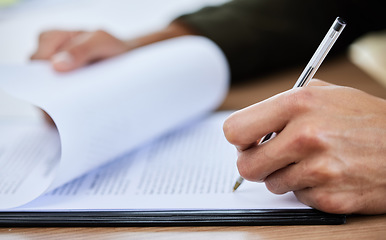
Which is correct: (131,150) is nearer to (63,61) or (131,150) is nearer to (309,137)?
(63,61)

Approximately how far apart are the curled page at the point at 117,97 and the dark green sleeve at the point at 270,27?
0.29 feet

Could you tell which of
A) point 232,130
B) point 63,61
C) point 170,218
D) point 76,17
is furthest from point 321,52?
point 76,17

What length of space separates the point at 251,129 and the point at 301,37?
1.82 ft

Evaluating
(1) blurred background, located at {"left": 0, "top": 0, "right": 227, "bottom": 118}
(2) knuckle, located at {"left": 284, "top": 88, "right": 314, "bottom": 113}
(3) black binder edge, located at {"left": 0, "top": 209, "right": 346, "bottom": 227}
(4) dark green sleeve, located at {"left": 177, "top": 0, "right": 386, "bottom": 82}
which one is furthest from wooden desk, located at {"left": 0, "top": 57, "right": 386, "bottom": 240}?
(1) blurred background, located at {"left": 0, "top": 0, "right": 227, "bottom": 118}

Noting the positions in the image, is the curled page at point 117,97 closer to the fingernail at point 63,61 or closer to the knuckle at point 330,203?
the fingernail at point 63,61

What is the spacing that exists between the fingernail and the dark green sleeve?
29cm

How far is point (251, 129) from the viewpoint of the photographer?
46 cm

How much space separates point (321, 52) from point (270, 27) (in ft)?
1.66

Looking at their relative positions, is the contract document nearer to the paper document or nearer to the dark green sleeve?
the paper document

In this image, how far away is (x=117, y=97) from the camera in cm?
64

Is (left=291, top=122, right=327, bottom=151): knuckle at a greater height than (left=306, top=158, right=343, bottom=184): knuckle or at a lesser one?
greater

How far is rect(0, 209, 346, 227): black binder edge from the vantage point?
1.52 feet

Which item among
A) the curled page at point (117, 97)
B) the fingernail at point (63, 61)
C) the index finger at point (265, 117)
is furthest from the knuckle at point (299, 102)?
the fingernail at point (63, 61)

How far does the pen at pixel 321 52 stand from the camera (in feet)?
1.47
